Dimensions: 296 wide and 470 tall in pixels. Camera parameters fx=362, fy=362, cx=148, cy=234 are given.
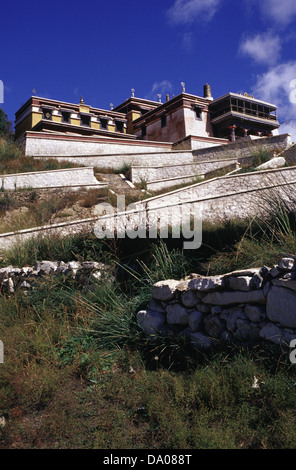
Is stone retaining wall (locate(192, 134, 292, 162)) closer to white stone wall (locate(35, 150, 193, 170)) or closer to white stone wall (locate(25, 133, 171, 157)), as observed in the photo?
white stone wall (locate(35, 150, 193, 170))

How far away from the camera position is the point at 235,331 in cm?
433

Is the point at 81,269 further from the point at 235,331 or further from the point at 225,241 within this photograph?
the point at 235,331

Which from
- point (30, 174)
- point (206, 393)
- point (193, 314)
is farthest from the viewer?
point (30, 174)

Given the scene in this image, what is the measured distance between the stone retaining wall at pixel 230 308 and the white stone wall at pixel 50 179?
14.7 metres

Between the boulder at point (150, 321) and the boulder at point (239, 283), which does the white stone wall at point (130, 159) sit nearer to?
the boulder at point (150, 321)

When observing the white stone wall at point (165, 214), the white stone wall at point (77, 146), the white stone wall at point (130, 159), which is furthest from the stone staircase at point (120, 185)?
the white stone wall at point (165, 214)

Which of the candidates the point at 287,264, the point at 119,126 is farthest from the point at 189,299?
the point at 119,126

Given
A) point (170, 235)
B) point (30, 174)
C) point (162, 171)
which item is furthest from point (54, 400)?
point (162, 171)

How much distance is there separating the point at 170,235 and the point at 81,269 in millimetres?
1863

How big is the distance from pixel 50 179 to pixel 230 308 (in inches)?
670

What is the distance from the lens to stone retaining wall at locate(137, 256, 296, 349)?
3881mm

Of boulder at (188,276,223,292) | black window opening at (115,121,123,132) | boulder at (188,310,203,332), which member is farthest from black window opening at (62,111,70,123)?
boulder at (188,310,203,332)

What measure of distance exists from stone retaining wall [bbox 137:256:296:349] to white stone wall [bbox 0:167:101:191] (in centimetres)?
1467

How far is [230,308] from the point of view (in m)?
4.45
